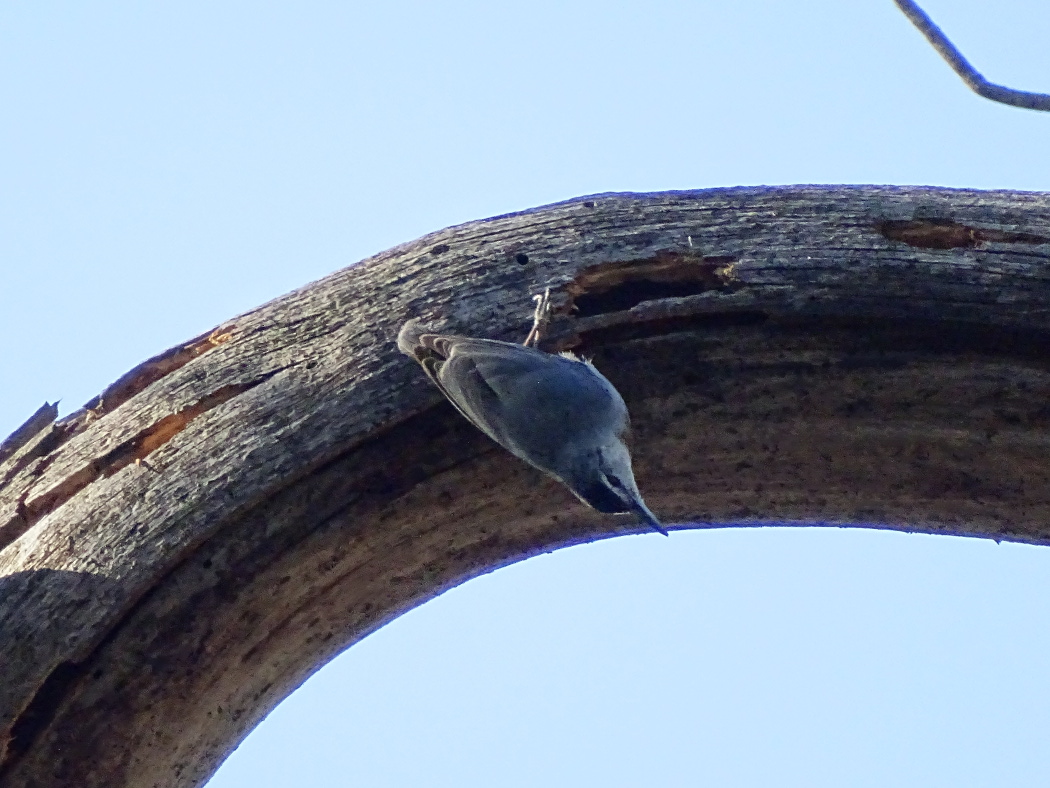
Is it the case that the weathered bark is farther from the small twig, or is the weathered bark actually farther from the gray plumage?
the small twig

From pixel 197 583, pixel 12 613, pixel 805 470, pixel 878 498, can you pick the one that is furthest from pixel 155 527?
pixel 878 498

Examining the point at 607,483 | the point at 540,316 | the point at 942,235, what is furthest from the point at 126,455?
the point at 942,235

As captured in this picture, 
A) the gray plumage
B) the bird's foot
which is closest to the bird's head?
the gray plumage

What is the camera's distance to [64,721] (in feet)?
10.3

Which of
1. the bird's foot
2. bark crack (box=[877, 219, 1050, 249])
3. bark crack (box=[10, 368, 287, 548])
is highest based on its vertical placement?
bark crack (box=[877, 219, 1050, 249])

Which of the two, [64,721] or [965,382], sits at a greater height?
[965,382]

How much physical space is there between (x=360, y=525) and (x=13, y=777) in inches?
50.9

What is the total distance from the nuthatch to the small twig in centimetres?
151

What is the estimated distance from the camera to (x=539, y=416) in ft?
13.2

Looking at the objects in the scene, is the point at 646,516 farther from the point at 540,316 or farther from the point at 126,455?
the point at 126,455

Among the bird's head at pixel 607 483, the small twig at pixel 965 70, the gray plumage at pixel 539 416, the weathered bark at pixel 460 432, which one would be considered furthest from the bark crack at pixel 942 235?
the bird's head at pixel 607 483

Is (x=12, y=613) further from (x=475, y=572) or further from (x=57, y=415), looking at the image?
(x=475, y=572)

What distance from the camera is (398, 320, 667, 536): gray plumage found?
350cm

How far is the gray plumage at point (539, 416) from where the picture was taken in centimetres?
350
